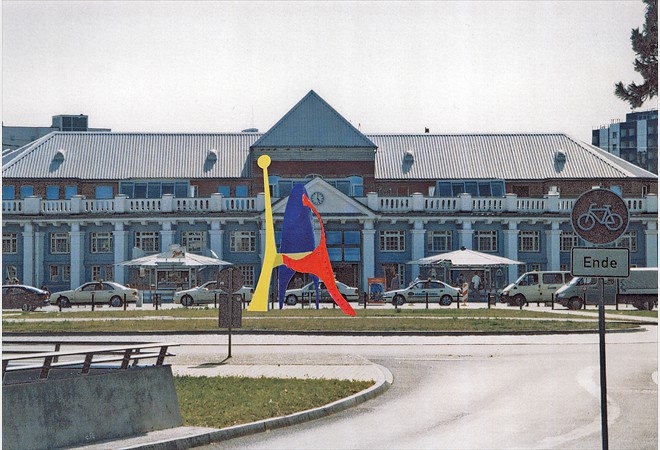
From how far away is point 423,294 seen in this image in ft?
180

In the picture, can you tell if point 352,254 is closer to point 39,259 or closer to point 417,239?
point 417,239

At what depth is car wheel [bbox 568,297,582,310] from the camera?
50.1m

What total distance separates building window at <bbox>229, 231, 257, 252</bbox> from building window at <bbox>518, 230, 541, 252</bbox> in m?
16.2

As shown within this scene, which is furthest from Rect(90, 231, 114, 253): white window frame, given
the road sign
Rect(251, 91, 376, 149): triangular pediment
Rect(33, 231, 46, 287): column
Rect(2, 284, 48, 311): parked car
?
the road sign

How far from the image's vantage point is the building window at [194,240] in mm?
66938

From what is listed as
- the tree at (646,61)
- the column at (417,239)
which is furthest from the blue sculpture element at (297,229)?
the column at (417,239)

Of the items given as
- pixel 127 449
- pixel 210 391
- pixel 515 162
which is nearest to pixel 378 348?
pixel 210 391

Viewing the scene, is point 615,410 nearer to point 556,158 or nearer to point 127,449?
point 127,449

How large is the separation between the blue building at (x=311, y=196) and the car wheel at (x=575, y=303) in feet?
51.2

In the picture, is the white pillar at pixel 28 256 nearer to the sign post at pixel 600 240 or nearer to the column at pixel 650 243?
the column at pixel 650 243

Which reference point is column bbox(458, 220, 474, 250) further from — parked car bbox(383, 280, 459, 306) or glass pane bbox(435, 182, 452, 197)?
parked car bbox(383, 280, 459, 306)

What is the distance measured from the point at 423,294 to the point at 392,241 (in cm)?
1291

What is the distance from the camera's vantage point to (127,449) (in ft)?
40.9

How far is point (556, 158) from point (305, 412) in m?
59.9
